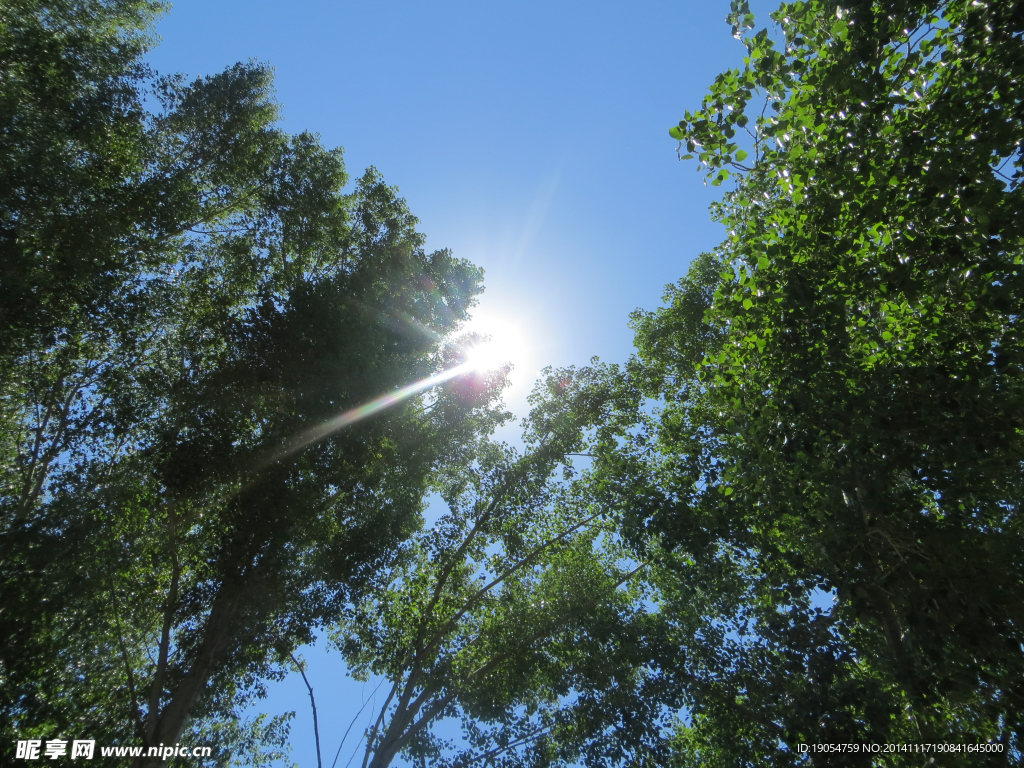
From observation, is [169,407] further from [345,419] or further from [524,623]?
[524,623]

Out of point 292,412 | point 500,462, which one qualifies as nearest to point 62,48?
point 292,412

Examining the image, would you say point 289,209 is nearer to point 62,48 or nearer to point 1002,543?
point 62,48

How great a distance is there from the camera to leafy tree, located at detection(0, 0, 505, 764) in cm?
897

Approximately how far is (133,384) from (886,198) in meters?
13.4

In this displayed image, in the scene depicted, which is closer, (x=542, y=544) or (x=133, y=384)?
(x=133, y=384)

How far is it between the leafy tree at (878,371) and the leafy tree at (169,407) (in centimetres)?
747

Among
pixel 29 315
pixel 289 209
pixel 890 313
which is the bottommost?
pixel 890 313

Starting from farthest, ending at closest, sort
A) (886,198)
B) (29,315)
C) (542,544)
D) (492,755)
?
(542,544) < (492,755) < (29,315) < (886,198)

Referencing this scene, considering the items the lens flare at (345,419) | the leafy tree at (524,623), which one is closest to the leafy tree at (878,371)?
the leafy tree at (524,623)

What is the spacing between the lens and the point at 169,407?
11227 millimetres

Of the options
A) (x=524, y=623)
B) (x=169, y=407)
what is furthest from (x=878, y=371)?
(x=169, y=407)

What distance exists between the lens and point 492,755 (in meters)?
10.6

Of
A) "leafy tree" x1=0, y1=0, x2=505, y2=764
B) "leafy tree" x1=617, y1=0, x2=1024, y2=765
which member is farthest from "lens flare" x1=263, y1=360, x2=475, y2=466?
"leafy tree" x1=617, y1=0, x2=1024, y2=765

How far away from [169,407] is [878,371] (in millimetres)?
12925
